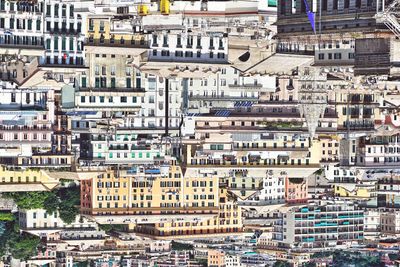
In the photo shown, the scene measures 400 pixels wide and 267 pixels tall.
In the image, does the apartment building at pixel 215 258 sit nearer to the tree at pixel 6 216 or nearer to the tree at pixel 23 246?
the tree at pixel 23 246

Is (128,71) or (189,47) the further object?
(128,71)

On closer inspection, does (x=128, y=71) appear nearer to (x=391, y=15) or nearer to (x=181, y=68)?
(x=181, y=68)

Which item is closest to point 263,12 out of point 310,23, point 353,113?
point 310,23

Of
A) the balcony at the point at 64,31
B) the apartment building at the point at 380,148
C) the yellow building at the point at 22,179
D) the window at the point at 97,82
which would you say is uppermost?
the balcony at the point at 64,31

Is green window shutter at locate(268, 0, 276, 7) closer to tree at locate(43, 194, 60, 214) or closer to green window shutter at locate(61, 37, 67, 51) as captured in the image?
green window shutter at locate(61, 37, 67, 51)

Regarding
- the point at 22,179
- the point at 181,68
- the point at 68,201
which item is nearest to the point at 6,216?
the point at 68,201

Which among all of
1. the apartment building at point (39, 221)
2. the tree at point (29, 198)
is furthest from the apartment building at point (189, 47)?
the apartment building at point (39, 221)
